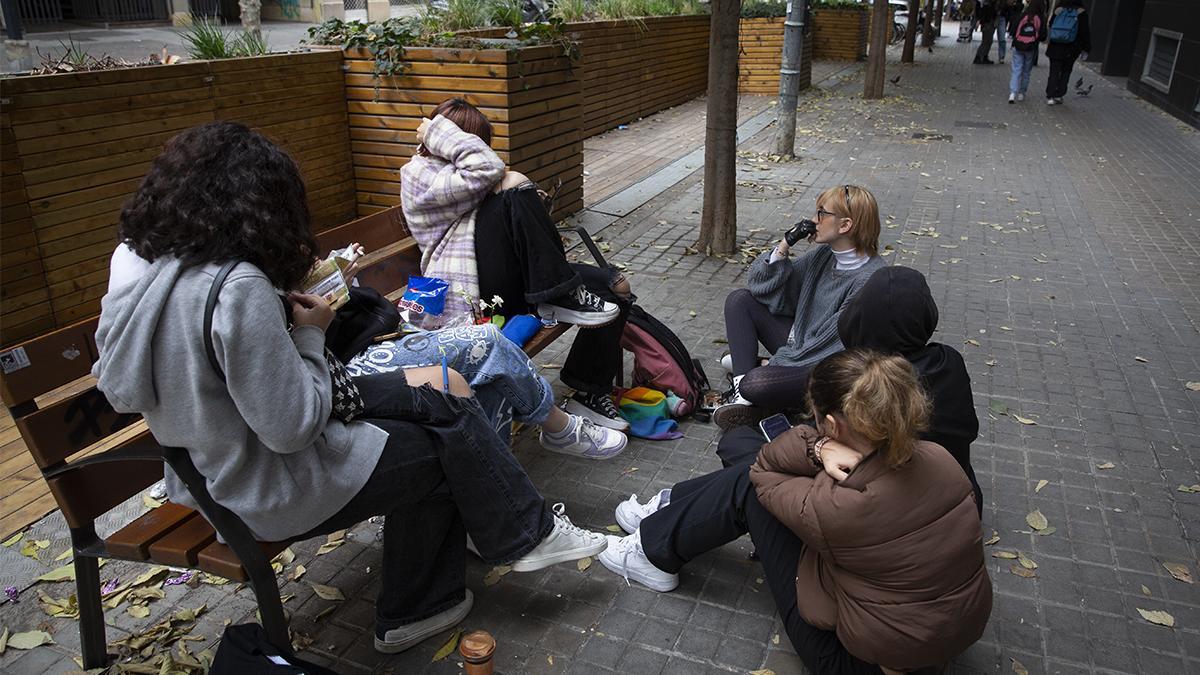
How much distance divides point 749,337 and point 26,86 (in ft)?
13.8

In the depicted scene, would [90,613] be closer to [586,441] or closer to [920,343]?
[586,441]

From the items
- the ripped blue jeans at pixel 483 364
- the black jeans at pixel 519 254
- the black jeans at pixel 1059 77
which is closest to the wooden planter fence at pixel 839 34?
the black jeans at pixel 1059 77

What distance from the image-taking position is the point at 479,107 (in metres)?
6.52

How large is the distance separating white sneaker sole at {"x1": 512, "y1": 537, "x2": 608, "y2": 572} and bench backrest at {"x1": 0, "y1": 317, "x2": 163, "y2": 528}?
1.17 meters

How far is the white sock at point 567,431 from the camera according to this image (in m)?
3.62

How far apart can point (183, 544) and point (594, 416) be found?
2022mm

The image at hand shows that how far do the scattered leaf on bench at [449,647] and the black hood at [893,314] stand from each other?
5.43 feet

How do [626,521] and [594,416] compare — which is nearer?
[626,521]

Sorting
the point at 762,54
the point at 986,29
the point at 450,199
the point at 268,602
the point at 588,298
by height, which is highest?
the point at 986,29

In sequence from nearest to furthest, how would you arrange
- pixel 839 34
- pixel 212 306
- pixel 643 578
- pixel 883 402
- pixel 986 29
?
pixel 212 306
pixel 883 402
pixel 643 578
pixel 839 34
pixel 986 29

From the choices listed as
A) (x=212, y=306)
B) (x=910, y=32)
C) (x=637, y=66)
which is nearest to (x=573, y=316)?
(x=212, y=306)

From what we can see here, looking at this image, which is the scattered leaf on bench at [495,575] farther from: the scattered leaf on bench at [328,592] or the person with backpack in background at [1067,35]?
the person with backpack in background at [1067,35]

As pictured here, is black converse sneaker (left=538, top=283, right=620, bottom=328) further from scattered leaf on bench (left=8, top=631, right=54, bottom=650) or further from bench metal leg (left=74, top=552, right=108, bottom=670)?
scattered leaf on bench (left=8, top=631, right=54, bottom=650)

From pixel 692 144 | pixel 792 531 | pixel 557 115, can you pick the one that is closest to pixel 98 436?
pixel 792 531
